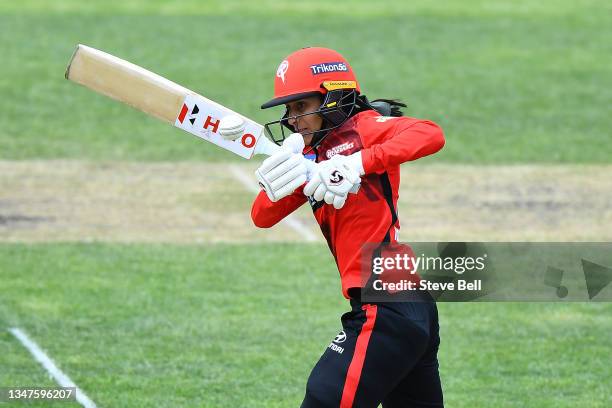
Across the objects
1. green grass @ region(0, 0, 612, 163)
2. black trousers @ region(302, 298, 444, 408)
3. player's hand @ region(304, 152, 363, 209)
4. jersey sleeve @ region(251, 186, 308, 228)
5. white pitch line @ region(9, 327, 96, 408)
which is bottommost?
green grass @ region(0, 0, 612, 163)

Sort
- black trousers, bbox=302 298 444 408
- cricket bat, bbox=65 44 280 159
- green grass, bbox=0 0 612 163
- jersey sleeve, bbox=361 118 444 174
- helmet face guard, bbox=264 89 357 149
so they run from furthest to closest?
green grass, bbox=0 0 612 163 < cricket bat, bbox=65 44 280 159 < helmet face guard, bbox=264 89 357 149 < jersey sleeve, bbox=361 118 444 174 < black trousers, bbox=302 298 444 408

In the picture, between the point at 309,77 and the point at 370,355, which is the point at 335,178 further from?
the point at 370,355

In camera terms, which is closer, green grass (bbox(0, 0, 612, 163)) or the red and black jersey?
the red and black jersey

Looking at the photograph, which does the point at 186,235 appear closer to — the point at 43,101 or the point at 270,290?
the point at 270,290

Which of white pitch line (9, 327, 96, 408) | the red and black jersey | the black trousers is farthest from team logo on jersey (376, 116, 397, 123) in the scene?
white pitch line (9, 327, 96, 408)

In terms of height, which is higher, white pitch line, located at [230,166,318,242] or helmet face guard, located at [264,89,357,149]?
helmet face guard, located at [264,89,357,149]

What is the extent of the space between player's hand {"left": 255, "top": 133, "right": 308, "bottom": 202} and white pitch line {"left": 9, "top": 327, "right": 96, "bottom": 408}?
2.79 metres

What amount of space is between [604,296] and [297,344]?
8.87ft

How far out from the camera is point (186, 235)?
12.8 metres

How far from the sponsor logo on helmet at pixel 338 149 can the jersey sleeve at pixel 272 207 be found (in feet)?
0.74

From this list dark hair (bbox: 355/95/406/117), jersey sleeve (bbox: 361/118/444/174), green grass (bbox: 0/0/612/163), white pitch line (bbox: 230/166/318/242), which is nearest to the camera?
jersey sleeve (bbox: 361/118/444/174)

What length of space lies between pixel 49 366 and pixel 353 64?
42.9 feet

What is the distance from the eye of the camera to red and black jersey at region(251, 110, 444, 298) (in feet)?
18.3

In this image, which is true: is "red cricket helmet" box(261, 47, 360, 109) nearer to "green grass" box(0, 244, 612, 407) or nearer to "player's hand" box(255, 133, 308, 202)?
"player's hand" box(255, 133, 308, 202)
